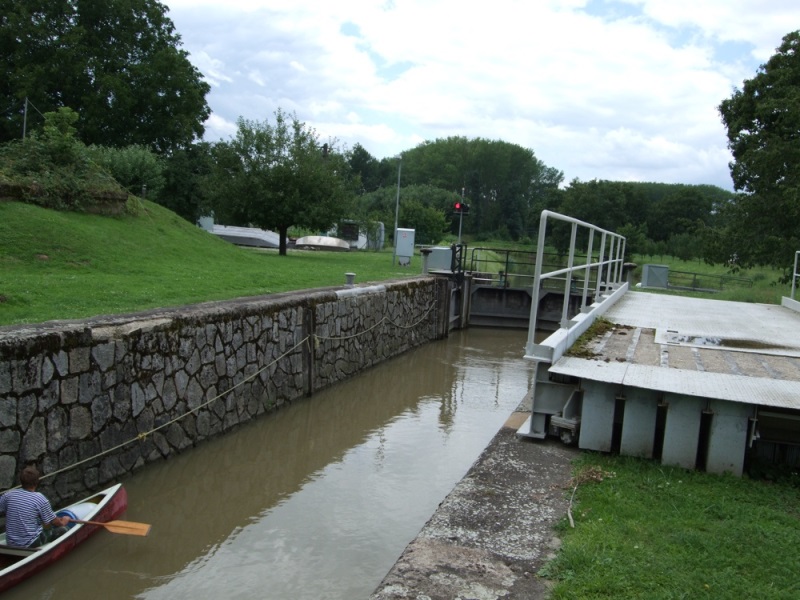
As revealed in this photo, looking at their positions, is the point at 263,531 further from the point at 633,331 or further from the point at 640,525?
the point at 633,331

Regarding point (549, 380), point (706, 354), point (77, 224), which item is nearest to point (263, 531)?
point (549, 380)

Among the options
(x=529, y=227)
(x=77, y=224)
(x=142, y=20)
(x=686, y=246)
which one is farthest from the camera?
(x=529, y=227)

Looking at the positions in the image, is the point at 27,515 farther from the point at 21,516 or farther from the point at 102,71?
the point at 102,71

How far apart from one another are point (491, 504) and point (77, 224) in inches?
499

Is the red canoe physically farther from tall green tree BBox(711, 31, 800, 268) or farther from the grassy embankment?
tall green tree BBox(711, 31, 800, 268)

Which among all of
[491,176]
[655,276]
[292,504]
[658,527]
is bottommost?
[292,504]

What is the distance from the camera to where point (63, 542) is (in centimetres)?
511

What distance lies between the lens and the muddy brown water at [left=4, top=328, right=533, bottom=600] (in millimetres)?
5168

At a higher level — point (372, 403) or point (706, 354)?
point (706, 354)

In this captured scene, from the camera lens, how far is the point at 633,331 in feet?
27.8

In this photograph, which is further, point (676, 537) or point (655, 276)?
point (655, 276)

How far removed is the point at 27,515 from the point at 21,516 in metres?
0.04

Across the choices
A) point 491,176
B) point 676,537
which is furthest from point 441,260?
point 491,176

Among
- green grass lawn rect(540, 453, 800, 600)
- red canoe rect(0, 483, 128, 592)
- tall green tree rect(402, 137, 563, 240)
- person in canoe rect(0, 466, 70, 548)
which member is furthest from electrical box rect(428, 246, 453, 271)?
tall green tree rect(402, 137, 563, 240)
